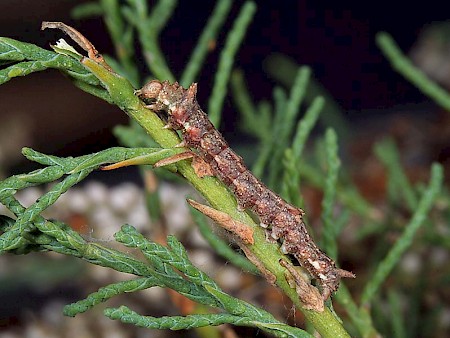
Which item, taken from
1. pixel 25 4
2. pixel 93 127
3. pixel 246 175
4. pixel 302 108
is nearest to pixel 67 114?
pixel 93 127

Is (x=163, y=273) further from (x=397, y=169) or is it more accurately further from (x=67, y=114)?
(x=67, y=114)

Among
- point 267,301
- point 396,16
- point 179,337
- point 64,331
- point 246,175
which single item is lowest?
point 64,331

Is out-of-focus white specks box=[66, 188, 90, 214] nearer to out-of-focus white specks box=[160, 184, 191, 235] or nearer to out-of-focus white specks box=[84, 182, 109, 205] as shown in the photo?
out-of-focus white specks box=[84, 182, 109, 205]

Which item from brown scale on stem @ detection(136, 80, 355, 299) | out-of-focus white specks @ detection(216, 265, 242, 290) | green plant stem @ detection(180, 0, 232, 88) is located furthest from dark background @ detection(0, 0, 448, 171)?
brown scale on stem @ detection(136, 80, 355, 299)

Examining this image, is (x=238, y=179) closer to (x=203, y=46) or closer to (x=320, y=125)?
(x=203, y=46)

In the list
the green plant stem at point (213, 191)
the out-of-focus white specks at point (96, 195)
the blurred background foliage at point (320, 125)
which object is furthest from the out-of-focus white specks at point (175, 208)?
the green plant stem at point (213, 191)

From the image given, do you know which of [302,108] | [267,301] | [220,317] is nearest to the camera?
[220,317]

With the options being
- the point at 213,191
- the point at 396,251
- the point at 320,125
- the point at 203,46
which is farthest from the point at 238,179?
the point at 320,125

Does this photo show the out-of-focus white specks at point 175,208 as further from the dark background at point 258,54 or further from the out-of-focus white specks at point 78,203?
the dark background at point 258,54
